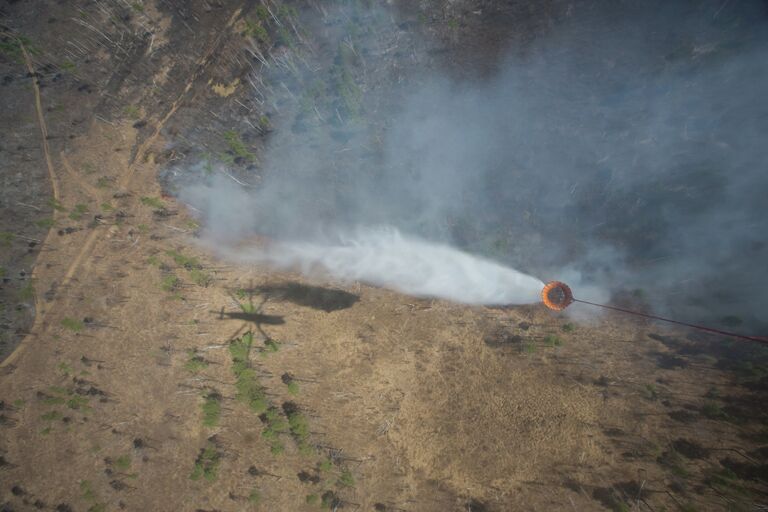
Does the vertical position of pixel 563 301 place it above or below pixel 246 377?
above

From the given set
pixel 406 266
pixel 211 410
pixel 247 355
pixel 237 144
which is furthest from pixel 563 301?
pixel 237 144

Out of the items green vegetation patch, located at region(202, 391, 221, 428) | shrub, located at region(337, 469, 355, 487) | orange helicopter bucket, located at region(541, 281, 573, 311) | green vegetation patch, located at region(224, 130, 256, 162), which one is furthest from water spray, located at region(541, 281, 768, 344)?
green vegetation patch, located at region(224, 130, 256, 162)

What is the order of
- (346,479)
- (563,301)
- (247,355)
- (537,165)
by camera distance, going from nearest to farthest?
(346,479) < (563,301) < (247,355) < (537,165)

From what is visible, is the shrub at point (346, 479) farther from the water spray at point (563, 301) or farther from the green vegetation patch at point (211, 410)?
the water spray at point (563, 301)

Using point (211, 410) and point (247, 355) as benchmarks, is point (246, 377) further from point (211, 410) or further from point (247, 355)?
point (211, 410)

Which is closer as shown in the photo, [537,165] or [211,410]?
[211,410]

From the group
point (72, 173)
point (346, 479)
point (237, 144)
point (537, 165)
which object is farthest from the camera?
point (237, 144)

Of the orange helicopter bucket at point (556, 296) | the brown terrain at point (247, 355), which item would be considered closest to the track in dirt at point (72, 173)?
the brown terrain at point (247, 355)
